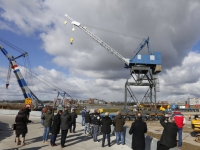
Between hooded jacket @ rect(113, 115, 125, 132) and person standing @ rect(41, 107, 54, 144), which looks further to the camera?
person standing @ rect(41, 107, 54, 144)

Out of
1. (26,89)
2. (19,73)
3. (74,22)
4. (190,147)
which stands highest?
(74,22)

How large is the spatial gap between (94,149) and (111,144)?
1.30 metres

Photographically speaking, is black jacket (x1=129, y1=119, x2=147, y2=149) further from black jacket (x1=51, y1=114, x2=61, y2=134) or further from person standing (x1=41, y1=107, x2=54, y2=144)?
person standing (x1=41, y1=107, x2=54, y2=144)

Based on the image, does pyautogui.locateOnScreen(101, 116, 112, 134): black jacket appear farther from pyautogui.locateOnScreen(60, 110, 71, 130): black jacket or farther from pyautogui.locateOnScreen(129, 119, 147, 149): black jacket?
pyautogui.locateOnScreen(129, 119, 147, 149): black jacket

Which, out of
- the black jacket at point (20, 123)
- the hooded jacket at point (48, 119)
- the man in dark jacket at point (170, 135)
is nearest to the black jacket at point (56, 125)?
the hooded jacket at point (48, 119)

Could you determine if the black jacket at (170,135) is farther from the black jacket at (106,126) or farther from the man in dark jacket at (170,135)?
the black jacket at (106,126)

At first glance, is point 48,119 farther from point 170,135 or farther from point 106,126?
point 170,135

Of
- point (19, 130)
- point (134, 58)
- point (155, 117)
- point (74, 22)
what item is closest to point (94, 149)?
point (19, 130)

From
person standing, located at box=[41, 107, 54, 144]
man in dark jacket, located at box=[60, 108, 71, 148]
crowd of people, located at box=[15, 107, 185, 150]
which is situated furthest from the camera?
person standing, located at box=[41, 107, 54, 144]

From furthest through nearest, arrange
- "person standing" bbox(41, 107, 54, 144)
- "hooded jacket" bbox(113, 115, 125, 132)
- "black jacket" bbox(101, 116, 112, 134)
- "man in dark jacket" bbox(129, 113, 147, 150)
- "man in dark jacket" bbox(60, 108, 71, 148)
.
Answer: "person standing" bbox(41, 107, 54, 144), "hooded jacket" bbox(113, 115, 125, 132), "black jacket" bbox(101, 116, 112, 134), "man in dark jacket" bbox(60, 108, 71, 148), "man in dark jacket" bbox(129, 113, 147, 150)

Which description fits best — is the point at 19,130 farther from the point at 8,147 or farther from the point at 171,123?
the point at 171,123

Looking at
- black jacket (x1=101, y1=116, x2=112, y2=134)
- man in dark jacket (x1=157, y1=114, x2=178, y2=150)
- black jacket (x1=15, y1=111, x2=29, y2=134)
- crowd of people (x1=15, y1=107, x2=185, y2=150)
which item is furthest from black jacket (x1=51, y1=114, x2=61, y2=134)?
man in dark jacket (x1=157, y1=114, x2=178, y2=150)

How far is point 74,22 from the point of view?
44406 mm

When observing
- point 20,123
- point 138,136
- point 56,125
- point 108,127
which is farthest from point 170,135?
point 20,123
